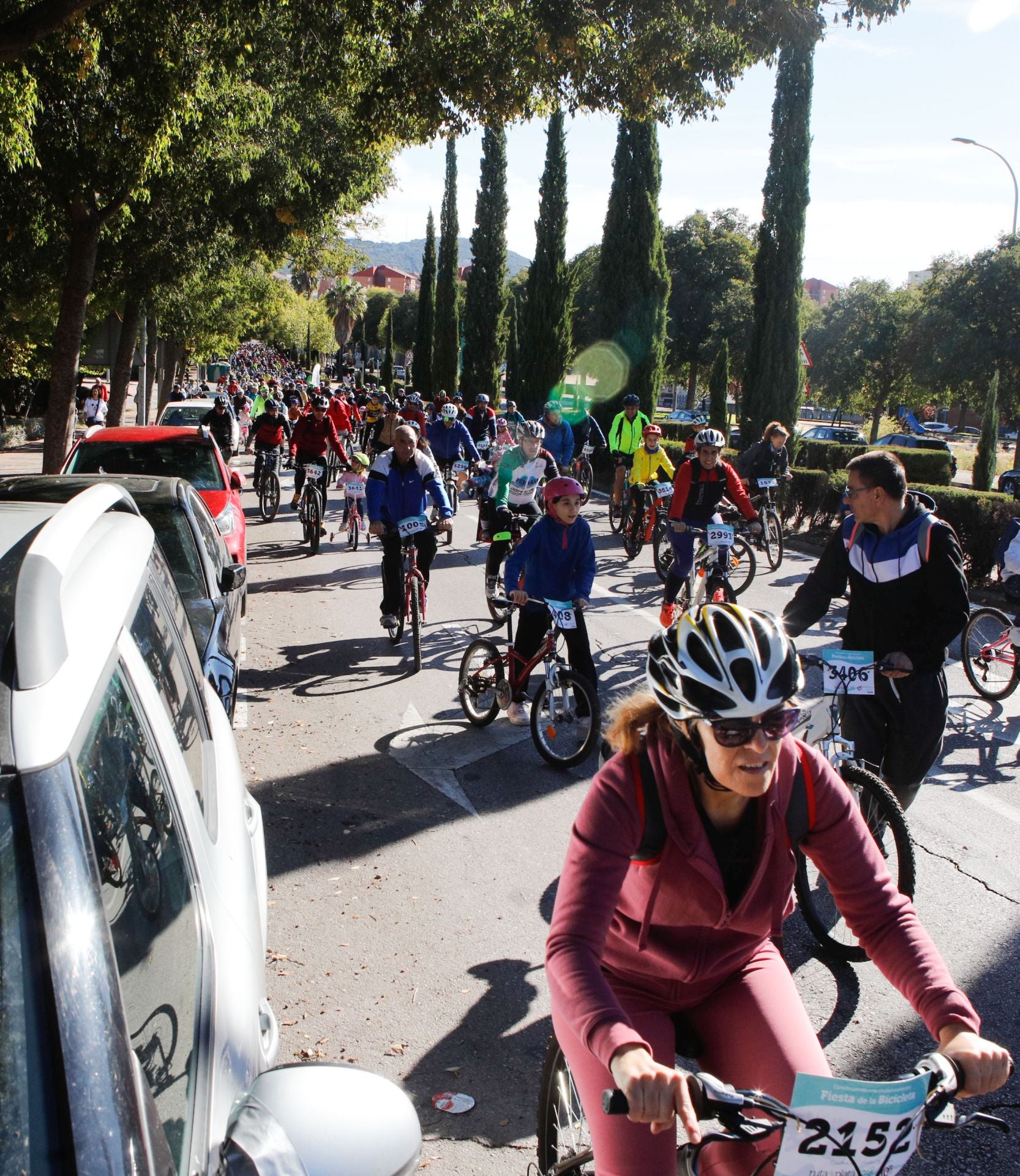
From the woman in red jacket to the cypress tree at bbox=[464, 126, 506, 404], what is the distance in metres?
43.2

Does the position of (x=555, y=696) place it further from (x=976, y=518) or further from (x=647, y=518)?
(x=976, y=518)

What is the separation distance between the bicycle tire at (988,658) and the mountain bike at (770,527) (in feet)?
17.2

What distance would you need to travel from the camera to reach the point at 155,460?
10.7 meters

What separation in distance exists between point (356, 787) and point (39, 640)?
16.5 ft

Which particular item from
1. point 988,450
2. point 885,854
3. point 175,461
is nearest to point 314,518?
point 175,461

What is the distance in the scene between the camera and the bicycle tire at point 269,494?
1827 cm

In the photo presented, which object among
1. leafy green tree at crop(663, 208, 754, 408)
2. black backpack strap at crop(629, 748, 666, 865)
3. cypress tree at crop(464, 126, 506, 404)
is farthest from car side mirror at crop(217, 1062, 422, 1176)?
leafy green tree at crop(663, 208, 754, 408)

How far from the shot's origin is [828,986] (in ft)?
14.6

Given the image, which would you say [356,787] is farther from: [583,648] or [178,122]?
[178,122]

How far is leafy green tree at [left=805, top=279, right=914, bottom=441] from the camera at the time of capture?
49688mm

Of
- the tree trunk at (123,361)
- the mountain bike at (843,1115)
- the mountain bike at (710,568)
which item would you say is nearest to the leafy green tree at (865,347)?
the tree trunk at (123,361)

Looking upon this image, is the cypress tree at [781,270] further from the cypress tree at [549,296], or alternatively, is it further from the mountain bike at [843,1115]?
the mountain bike at [843,1115]

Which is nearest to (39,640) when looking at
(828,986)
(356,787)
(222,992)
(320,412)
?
(222,992)

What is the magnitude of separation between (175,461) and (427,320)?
5254cm
